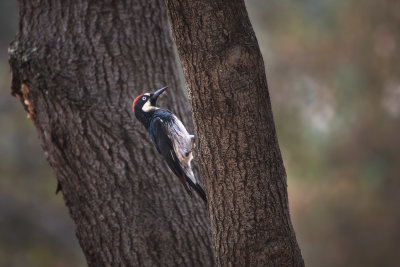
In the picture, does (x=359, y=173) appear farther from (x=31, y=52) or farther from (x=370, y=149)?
(x=31, y=52)

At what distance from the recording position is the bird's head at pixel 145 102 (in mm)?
3891

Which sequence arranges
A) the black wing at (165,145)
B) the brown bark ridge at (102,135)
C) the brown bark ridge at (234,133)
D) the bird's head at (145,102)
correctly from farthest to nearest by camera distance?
the bird's head at (145,102)
the black wing at (165,145)
the brown bark ridge at (102,135)
the brown bark ridge at (234,133)

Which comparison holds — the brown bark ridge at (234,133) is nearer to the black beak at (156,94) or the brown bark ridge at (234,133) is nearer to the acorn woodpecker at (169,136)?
the acorn woodpecker at (169,136)

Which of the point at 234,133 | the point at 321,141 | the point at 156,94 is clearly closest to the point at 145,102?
the point at 156,94

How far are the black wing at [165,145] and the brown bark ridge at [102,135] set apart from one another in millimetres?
65

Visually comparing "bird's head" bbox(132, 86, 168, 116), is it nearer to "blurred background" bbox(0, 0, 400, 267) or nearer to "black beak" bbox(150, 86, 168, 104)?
"black beak" bbox(150, 86, 168, 104)

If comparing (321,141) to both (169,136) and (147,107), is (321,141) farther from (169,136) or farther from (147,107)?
(147,107)

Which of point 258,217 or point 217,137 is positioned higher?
point 217,137

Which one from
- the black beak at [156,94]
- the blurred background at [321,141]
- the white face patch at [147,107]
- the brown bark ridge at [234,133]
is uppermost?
the blurred background at [321,141]

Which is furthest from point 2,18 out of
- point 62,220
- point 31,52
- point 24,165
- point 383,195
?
point 383,195

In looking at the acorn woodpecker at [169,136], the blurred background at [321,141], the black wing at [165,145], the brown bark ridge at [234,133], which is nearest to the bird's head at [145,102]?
the acorn woodpecker at [169,136]

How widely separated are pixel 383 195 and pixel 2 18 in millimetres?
9372

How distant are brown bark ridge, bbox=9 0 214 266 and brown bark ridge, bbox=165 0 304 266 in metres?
0.74

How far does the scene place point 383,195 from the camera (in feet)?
35.9
